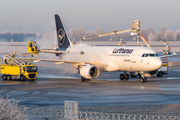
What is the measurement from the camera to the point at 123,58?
37.9 metres

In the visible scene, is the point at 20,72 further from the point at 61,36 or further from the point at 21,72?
the point at 61,36

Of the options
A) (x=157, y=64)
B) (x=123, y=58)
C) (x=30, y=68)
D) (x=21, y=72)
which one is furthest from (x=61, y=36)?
(x=157, y=64)

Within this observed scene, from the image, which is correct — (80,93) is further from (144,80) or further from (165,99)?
(144,80)

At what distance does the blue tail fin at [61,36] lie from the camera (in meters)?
47.3

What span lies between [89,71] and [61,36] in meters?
12.9

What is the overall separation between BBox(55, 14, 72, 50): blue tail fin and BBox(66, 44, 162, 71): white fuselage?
448 cm

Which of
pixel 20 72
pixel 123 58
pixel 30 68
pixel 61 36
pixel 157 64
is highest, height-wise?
pixel 61 36

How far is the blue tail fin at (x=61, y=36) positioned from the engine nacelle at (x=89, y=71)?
981cm

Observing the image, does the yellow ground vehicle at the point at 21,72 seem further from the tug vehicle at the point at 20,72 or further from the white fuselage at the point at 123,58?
the white fuselage at the point at 123,58

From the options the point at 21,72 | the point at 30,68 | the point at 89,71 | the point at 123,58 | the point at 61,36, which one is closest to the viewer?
the point at 89,71

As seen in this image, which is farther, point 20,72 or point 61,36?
point 61,36

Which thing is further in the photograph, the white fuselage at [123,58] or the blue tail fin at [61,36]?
the blue tail fin at [61,36]

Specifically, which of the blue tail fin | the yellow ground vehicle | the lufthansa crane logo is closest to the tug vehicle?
the yellow ground vehicle

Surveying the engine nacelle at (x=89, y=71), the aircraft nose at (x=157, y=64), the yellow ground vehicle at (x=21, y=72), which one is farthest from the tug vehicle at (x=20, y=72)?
the aircraft nose at (x=157, y=64)
